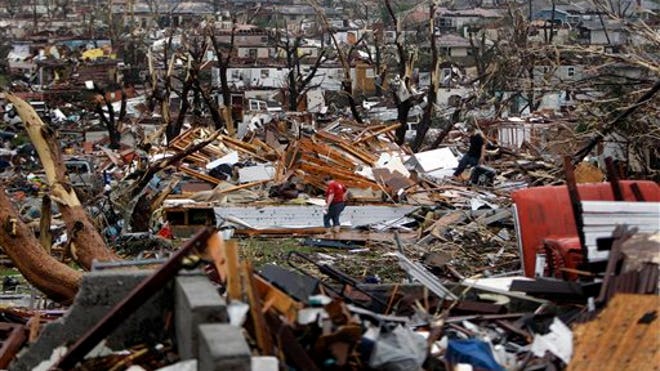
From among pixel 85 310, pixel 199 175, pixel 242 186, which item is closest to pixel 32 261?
pixel 85 310

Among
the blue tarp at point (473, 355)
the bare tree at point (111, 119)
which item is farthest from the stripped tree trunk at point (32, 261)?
the bare tree at point (111, 119)

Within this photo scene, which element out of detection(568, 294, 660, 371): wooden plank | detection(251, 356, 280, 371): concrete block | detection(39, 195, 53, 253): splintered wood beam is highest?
detection(251, 356, 280, 371): concrete block

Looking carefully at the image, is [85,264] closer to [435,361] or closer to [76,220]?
[76,220]

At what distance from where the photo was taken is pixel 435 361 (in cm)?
582

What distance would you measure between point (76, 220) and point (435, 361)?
7.21 m

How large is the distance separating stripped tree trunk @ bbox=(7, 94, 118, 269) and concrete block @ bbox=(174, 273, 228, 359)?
21.6 feet

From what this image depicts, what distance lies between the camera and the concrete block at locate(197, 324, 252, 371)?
438 cm

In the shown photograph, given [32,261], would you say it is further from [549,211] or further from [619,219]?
[619,219]

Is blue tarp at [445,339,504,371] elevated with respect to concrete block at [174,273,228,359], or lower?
lower

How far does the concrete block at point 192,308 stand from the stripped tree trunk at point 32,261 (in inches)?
209

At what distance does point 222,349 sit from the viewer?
4.46 metres

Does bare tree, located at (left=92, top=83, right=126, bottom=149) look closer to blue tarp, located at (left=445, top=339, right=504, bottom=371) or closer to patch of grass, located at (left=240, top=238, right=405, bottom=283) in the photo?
patch of grass, located at (left=240, top=238, right=405, bottom=283)

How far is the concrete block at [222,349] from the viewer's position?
438cm

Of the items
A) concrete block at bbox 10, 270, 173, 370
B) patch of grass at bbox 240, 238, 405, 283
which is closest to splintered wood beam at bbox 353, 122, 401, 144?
patch of grass at bbox 240, 238, 405, 283
